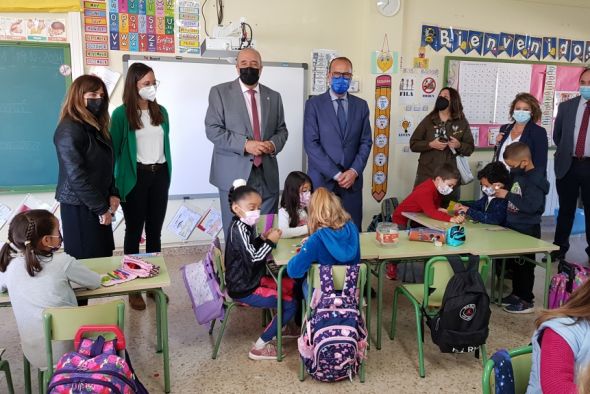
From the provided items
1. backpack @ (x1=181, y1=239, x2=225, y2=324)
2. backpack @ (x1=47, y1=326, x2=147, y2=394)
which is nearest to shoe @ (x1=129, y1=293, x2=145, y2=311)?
backpack @ (x1=181, y1=239, x2=225, y2=324)

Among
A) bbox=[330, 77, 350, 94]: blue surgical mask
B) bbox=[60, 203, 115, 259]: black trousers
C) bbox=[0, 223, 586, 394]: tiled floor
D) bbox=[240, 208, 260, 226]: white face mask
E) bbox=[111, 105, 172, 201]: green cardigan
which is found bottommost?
bbox=[0, 223, 586, 394]: tiled floor

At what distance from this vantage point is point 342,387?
2576mm

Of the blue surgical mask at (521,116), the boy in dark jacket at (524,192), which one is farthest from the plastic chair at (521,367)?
the blue surgical mask at (521,116)

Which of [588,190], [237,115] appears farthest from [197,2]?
[588,190]

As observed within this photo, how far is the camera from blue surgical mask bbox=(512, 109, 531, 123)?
3.89 m

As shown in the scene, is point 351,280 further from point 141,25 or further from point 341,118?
point 141,25

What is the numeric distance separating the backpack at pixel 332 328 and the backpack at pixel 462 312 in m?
0.44

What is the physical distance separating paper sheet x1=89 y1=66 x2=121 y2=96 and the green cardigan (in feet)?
3.99

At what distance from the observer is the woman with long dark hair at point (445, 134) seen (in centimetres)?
435

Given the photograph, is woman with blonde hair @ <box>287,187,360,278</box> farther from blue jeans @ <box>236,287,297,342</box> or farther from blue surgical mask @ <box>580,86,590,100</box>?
blue surgical mask @ <box>580,86,590,100</box>

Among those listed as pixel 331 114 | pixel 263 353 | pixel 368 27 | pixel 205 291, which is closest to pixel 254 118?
pixel 331 114

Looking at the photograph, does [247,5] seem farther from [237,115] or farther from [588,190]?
[588,190]

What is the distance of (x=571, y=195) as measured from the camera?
4.62 meters

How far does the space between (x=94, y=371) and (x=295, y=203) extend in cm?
157
